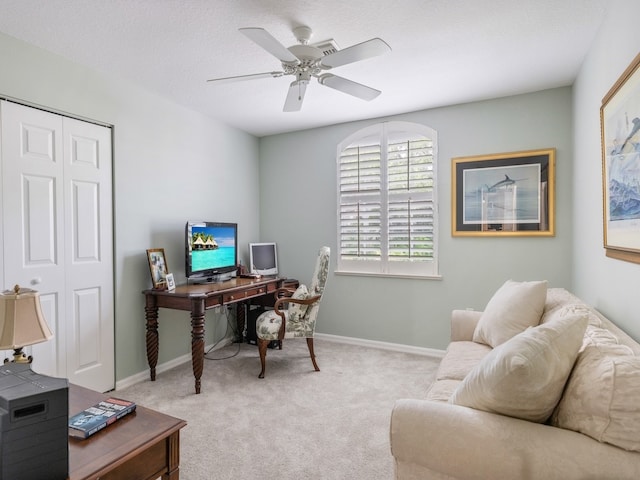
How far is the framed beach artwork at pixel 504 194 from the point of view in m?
3.31

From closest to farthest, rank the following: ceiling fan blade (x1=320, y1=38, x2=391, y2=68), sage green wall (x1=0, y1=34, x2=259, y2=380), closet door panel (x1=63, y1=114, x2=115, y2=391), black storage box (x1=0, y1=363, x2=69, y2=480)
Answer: black storage box (x1=0, y1=363, x2=69, y2=480) < ceiling fan blade (x1=320, y1=38, x2=391, y2=68) < sage green wall (x1=0, y1=34, x2=259, y2=380) < closet door panel (x1=63, y1=114, x2=115, y2=391)

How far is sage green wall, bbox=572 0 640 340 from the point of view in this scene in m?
1.78

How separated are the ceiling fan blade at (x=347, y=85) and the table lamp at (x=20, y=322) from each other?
2.01 metres

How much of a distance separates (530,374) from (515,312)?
1207 mm

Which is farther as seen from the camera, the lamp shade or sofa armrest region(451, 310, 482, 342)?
sofa armrest region(451, 310, 482, 342)

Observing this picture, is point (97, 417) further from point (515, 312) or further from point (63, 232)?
point (515, 312)

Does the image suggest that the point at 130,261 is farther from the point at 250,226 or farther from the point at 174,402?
the point at 250,226

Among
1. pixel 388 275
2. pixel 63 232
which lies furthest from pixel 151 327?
pixel 388 275

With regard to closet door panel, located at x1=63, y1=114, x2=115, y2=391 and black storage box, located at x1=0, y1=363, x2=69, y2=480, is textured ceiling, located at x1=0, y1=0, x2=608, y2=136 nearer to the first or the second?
closet door panel, located at x1=63, y1=114, x2=115, y2=391

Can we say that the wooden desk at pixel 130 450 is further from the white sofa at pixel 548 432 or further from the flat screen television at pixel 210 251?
the flat screen television at pixel 210 251

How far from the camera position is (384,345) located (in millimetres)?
4039

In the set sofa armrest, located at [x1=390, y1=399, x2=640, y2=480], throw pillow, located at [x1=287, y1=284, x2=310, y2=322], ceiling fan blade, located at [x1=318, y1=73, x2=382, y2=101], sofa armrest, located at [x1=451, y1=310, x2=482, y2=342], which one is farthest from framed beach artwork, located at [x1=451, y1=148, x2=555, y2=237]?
sofa armrest, located at [x1=390, y1=399, x2=640, y2=480]

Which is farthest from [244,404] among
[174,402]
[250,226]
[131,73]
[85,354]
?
[131,73]

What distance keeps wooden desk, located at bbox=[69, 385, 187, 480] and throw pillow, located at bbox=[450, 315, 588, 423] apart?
1.08 m
